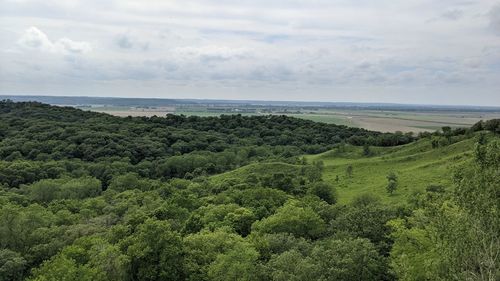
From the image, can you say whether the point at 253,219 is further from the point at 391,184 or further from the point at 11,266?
the point at 391,184

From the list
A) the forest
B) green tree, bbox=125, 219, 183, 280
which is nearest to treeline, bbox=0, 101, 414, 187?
the forest

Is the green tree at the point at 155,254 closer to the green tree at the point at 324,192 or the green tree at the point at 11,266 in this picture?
the green tree at the point at 11,266

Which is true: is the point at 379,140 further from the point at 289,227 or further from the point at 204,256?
the point at 204,256

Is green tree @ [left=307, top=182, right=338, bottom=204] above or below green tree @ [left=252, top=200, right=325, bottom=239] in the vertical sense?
below

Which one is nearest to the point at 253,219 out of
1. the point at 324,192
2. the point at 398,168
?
the point at 324,192

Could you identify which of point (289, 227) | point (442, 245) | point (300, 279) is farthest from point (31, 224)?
point (442, 245)

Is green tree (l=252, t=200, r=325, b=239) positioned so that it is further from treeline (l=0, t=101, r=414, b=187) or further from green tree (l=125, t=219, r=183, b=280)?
treeline (l=0, t=101, r=414, b=187)

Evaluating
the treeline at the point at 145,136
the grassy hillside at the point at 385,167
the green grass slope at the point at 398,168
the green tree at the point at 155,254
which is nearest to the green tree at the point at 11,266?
the green tree at the point at 155,254
